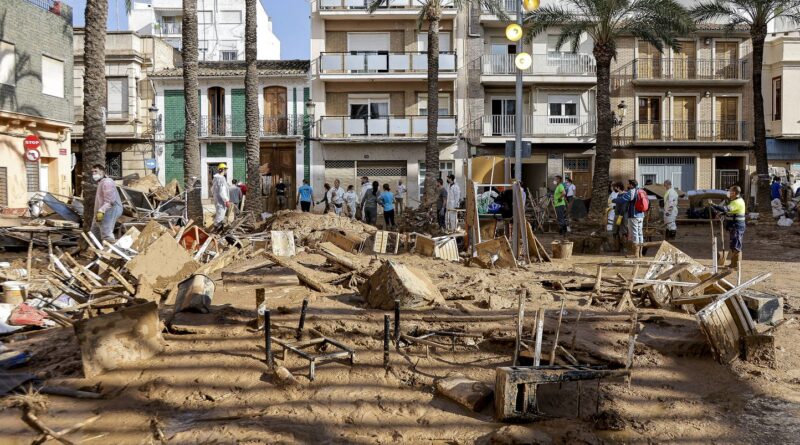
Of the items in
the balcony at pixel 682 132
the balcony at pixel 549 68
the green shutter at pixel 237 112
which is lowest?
the balcony at pixel 682 132

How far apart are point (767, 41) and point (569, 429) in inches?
1357

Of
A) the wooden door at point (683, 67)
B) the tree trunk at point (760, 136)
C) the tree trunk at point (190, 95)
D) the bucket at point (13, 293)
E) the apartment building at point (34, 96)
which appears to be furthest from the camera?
the wooden door at point (683, 67)

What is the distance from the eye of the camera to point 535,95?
31844mm

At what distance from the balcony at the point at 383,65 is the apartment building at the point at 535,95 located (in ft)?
4.82

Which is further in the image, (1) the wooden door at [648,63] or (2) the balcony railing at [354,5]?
(1) the wooden door at [648,63]

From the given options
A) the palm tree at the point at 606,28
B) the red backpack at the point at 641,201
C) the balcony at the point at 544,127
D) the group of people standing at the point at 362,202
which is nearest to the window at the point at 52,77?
the group of people standing at the point at 362,202

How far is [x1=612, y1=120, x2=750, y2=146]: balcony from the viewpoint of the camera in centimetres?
3297

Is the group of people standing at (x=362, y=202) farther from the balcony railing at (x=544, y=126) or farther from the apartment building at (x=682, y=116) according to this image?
the apartment building at (x=682, y=116)

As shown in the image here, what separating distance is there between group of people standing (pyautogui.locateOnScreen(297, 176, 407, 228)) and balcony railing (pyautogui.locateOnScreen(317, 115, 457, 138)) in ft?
15.2

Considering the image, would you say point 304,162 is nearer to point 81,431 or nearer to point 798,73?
point 798,73

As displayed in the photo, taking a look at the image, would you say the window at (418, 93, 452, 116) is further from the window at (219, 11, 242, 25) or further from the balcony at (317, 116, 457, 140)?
the window at (219, 11, 242, 25)

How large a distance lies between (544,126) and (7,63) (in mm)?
21559

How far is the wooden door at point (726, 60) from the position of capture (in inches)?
1313

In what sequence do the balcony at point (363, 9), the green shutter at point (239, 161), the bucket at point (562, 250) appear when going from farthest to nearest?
the green shutter at point (239, 161) < the balcony at point (363, 9) < the bucket at point (562, 250)
